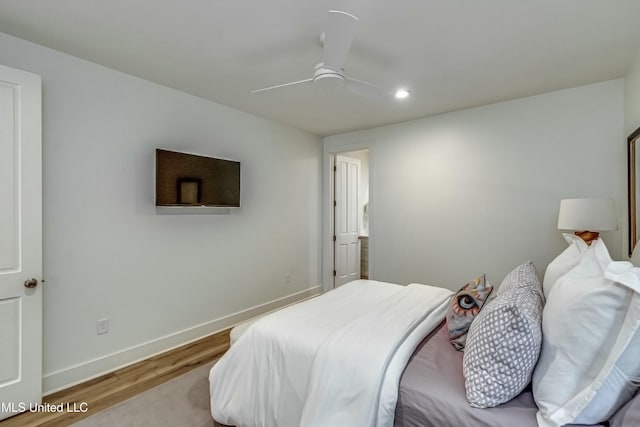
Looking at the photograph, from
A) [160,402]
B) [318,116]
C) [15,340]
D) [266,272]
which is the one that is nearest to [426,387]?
[160,402]

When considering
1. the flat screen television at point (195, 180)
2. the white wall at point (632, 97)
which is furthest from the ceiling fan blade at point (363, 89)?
the white wall at point (632, 97)

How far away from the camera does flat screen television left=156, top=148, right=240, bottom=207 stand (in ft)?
9.12

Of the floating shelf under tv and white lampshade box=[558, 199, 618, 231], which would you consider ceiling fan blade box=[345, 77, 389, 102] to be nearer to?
white lampshade box=[558, 199, 618, 231]

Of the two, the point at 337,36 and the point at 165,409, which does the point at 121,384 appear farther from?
the point at 337,36

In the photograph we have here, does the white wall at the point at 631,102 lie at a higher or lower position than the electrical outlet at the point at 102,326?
higher

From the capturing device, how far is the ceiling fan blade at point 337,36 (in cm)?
140

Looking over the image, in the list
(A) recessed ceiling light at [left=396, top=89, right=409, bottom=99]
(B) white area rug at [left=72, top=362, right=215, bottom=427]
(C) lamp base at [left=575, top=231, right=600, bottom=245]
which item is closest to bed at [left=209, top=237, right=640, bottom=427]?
(B) white area rug at [left=72, top=362, right=215, bottom=427]

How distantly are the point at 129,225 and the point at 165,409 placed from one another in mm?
1459

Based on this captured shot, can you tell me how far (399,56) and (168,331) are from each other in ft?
10.1

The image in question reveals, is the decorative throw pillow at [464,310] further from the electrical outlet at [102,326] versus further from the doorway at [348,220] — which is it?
the doorway at [348,220]

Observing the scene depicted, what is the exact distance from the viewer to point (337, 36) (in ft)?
5.07

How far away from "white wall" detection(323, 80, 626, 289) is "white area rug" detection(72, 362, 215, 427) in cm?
259

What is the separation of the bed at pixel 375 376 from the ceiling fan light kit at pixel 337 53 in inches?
56.0

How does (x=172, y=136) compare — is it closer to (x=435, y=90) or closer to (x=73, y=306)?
(x=73, y=306)
